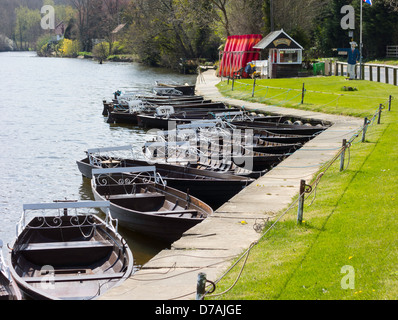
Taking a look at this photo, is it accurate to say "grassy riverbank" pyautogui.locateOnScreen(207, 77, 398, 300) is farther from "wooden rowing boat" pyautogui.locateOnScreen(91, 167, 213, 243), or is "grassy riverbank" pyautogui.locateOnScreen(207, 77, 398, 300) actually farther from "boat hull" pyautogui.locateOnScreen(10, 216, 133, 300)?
"wooden rowing boat" pyautogui.locateOnScreen(91, 167, 213, 243)

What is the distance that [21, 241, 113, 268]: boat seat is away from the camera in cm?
1322

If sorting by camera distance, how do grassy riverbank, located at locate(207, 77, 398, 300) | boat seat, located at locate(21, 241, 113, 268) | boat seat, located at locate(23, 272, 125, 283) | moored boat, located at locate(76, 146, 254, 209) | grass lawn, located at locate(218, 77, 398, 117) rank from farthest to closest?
grass lawn, located at locate(218, 77, 398, 117)
moored boat, located at locate(76, 146, 254, 209)
boat seat, located at locate(21, 241, 113, 268)
boat seat, located at locate(23, 272, 125, 283)
grassy riverbank, located at locate(207, 77, 398, 300)

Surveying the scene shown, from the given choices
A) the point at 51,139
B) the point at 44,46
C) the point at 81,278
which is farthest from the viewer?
the point at 44,46

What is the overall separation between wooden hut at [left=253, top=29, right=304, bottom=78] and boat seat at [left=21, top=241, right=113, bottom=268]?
40.2 metres

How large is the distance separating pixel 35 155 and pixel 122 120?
1092 cm

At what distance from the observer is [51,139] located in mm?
36438

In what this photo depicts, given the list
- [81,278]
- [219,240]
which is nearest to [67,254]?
[81,278]

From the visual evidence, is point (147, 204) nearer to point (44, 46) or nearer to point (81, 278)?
point (81, 278)

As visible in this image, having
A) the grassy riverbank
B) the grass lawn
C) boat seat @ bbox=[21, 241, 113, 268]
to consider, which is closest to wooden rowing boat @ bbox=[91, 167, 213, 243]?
boat seat @ bbox=[21, 241, 113, 268]

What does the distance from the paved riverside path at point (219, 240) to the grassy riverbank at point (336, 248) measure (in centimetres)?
65

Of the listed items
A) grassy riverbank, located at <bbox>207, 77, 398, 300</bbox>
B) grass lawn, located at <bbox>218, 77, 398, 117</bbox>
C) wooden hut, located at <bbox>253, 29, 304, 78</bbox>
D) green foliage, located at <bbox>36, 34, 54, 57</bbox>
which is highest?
green foliage, located at <bbox>36, 34, 54, 57</bbox>

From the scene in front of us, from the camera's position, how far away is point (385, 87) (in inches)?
1459

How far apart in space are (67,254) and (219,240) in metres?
3.73

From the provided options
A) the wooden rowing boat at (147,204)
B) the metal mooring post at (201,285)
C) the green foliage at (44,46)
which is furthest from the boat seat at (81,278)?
the green foliage at (44,46)
